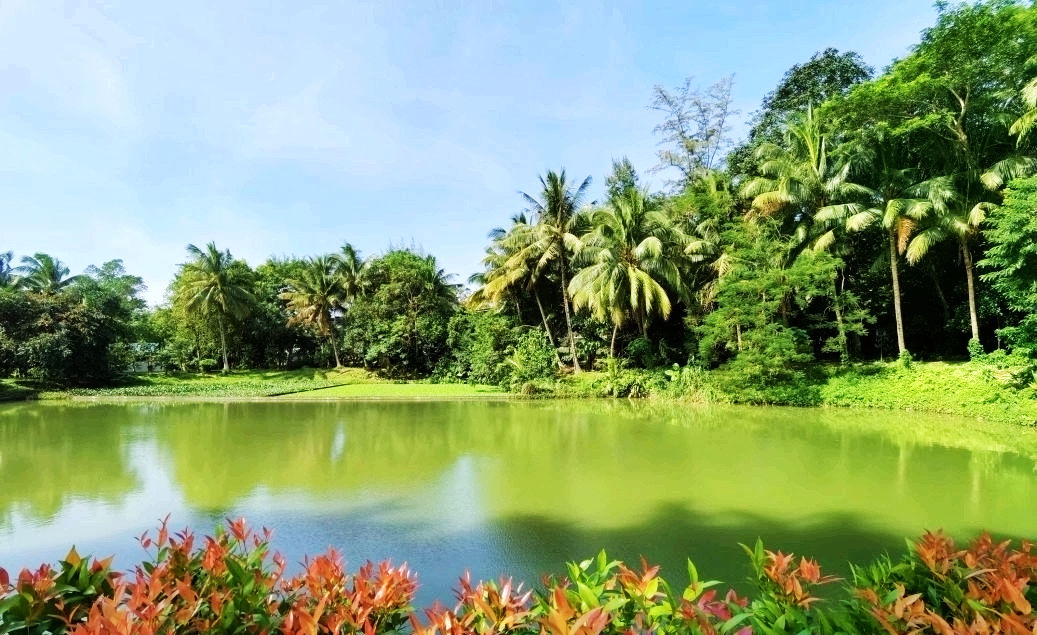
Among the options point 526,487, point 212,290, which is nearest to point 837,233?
point 526,487

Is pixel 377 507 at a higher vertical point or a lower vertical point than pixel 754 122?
lower

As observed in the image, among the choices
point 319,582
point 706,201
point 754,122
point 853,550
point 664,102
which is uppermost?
point 664,102

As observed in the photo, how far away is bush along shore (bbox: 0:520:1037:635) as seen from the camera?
1.69 m

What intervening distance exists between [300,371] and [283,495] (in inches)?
846

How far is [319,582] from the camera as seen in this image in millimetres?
2045

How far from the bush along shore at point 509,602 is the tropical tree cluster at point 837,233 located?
11.9 metres

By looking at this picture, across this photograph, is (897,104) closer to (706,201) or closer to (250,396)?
(706,201)

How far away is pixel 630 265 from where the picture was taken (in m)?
17.8

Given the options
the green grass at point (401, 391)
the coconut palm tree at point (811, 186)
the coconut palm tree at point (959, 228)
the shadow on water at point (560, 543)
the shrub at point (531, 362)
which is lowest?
the shadow on water at point (560, 543)

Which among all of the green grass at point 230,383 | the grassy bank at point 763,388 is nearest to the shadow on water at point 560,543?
the grassy bank at point 763,388

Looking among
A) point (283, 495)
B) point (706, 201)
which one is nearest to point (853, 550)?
point (283, 495)

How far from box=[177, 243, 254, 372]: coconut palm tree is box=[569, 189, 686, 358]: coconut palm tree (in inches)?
621

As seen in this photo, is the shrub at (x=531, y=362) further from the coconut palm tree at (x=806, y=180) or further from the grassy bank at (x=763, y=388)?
the coconut palm tree at (x=806, y=180)

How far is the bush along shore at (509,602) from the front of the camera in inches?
66.7
